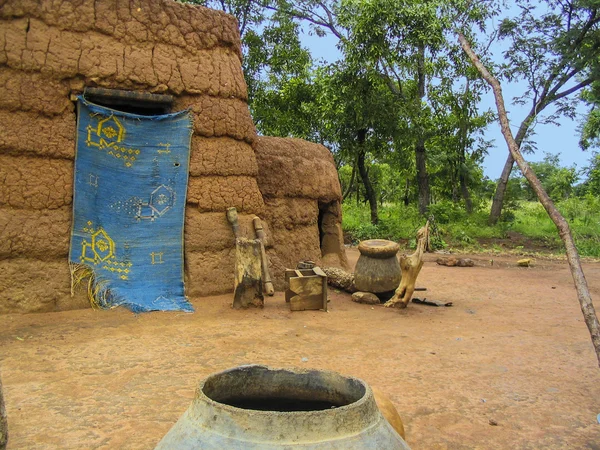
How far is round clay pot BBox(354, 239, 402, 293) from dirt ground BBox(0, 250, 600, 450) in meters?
0.35

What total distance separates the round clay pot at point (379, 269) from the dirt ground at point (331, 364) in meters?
0.35

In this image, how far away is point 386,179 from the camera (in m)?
25.4

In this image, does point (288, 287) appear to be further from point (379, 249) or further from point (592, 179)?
point (592, 179)

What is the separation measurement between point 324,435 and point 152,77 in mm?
5312

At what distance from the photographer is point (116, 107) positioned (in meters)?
6.17

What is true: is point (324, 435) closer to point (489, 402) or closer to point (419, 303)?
point (489, 402)

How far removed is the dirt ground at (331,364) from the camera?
10.2 ft

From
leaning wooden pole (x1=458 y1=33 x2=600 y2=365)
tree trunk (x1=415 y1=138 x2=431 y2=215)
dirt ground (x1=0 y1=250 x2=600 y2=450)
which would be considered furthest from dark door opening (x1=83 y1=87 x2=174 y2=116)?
tree trunk (x1=415 y1=138 x2=431 y2=215)

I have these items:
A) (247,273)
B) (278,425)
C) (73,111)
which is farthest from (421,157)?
(278,425)

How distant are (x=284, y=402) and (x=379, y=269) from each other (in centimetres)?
527

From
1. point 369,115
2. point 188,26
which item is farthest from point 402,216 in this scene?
point 188,26

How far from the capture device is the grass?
531 inches

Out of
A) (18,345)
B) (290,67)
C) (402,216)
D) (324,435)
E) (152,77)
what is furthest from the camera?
(402,216)

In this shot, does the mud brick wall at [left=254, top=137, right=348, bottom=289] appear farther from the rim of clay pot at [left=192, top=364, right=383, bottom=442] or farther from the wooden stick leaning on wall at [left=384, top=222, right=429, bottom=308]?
the rim of clay pot at [left=192, top=364, right=383, bottom=442]
